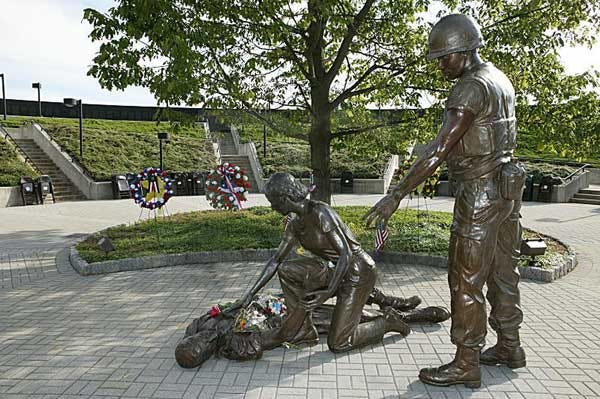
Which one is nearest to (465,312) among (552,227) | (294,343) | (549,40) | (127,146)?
(294,343)

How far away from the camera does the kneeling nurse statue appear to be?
415cm

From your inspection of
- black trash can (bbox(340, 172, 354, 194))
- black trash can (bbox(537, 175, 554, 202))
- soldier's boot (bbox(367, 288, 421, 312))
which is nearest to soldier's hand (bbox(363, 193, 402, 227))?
soldier's boot (bbox(367, 288, 421, 312))

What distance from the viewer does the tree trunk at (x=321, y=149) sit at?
10445mm

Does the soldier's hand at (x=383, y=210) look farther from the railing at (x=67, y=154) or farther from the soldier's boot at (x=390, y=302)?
the railing at (x=67, y=154)

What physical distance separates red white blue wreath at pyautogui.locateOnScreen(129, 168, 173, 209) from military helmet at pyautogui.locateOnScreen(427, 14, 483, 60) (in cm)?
697

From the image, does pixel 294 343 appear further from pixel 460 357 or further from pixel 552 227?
pixel 552 227

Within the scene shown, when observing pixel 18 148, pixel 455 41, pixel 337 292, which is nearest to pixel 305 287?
pixel 337 292

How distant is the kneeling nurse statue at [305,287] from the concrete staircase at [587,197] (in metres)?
17.4

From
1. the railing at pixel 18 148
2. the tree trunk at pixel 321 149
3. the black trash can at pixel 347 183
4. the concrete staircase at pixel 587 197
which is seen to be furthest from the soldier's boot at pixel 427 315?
the railing at pixel 18 148

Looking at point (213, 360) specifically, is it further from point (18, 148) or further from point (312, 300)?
point (18, 148)

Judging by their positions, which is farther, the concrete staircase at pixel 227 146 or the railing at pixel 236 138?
the railing at pixel 236 138

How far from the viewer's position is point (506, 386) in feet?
12.5

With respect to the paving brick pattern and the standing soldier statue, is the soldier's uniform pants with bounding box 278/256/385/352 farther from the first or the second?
the standing soldier statue

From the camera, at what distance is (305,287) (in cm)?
434
